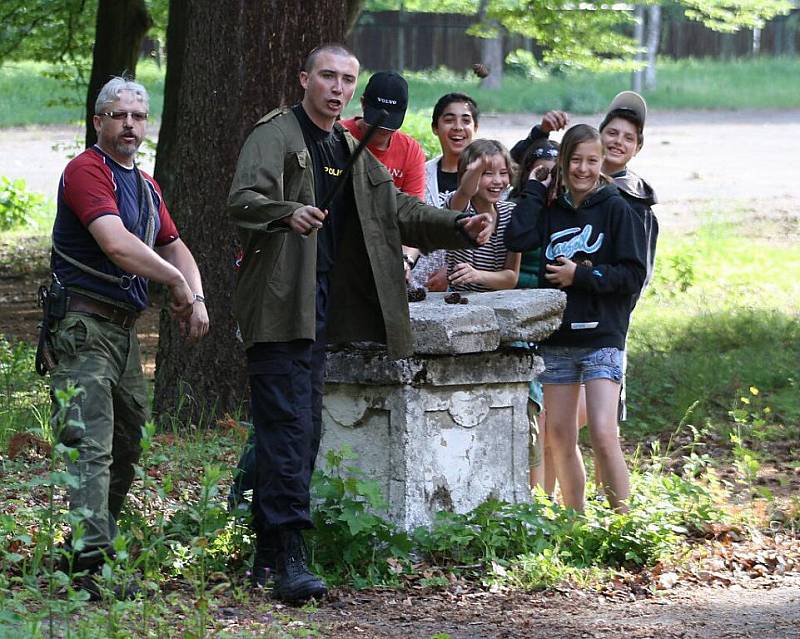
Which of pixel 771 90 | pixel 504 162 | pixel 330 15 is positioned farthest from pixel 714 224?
pixel 771 90

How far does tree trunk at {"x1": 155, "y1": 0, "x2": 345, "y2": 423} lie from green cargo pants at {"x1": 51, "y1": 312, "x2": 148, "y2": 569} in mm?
2879

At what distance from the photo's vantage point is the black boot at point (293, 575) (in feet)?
16.2

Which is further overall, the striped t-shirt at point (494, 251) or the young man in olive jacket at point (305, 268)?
the striped t-shirt at point (494, 251)

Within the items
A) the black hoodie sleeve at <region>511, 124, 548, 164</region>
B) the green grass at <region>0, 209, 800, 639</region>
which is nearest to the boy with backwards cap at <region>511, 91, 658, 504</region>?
the black hoodie sleeve at <region>511, 124, 548, 164</region>

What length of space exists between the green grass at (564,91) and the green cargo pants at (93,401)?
2423cm

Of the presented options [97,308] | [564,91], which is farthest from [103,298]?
[564,91]

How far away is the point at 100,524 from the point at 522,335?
1.95 meters

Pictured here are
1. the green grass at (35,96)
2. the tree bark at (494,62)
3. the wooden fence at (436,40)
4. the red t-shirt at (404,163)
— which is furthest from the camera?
the wooden fence at (436,40)

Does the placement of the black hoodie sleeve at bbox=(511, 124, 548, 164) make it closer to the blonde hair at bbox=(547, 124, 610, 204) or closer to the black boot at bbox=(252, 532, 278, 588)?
the blonde hair at bbox=(547, 124, 610, 204)

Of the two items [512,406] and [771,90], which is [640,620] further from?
[771,90]

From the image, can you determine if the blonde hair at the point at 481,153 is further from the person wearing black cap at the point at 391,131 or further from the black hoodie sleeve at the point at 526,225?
the person wearing black cap at the point at 391,131

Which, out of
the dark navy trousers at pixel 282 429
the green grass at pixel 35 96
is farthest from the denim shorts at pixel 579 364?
the green grass at pixel 35 96

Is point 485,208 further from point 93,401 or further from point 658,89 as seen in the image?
point 658,89

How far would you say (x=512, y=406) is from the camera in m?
5.84
